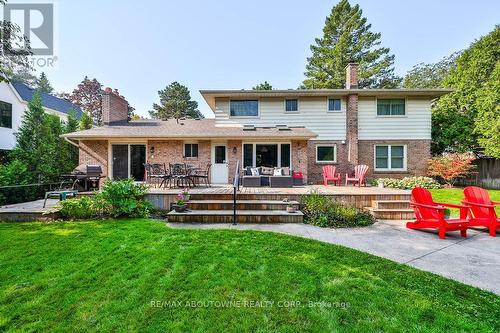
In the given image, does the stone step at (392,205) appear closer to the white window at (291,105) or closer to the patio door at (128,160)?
the white window at (291,105)

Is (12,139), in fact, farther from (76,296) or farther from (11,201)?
(76,296)

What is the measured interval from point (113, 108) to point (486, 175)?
22.3 metres

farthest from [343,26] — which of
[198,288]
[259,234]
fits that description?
[198,288]

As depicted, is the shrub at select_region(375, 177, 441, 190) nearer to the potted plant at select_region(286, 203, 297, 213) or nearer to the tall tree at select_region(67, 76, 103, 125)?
the potted plant at select_region(286, 203, 297, 213)

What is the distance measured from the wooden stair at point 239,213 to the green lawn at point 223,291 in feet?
5.73

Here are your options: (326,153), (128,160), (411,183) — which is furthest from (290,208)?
(128,160)

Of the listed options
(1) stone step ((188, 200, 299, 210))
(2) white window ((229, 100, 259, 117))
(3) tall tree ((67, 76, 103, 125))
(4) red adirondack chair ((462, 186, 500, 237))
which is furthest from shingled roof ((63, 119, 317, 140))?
(3) tall tree ((67, 76, 103, 125))

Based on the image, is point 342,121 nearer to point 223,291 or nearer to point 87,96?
point 223,291

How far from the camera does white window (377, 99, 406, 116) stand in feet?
44.0

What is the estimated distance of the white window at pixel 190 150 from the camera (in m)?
11.7

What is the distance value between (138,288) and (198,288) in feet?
2.47

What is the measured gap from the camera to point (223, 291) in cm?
286

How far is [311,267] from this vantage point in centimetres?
344

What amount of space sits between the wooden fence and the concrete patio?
11711 mm
